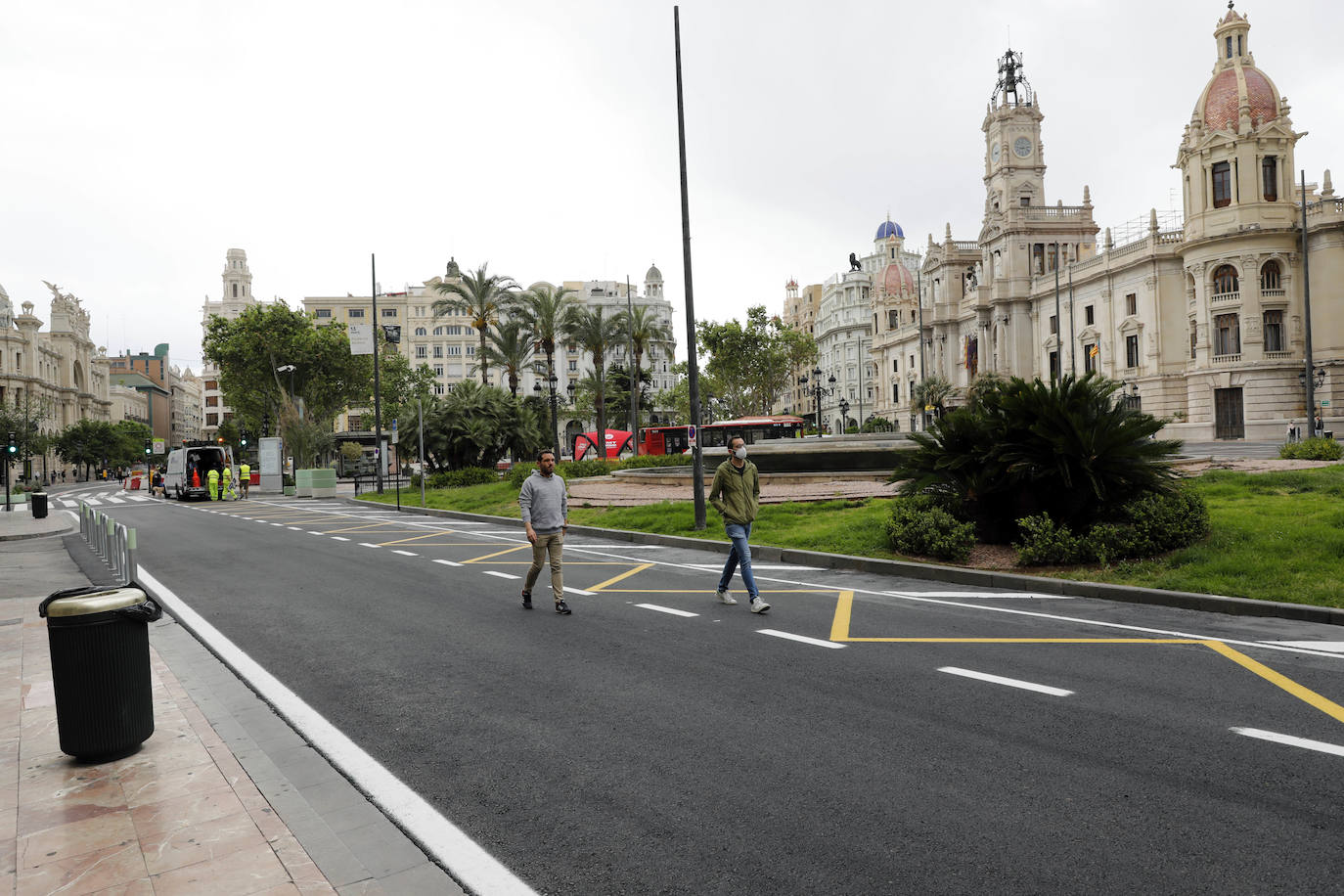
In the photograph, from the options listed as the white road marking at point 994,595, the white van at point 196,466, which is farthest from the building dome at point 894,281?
the white road marking at point 994,595

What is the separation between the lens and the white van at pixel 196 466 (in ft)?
137

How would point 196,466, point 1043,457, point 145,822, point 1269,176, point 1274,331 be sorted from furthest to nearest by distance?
point 1269,176 → point 1274,331 → point 196,466 → point 1043,457 → point 145,822

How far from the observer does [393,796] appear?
14.2 feet

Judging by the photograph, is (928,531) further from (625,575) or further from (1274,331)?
(1274,331)

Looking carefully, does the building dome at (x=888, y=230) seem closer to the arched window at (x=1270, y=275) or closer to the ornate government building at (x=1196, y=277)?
the ornate government building at (x=1196, y=277)

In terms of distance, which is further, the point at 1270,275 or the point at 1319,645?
the point at 1270,275

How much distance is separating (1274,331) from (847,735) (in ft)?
178

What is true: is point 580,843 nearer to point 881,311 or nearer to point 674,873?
point 674,873

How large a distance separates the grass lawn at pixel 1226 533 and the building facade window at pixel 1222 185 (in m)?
40.0

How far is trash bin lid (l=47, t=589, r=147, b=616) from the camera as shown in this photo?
4.67m

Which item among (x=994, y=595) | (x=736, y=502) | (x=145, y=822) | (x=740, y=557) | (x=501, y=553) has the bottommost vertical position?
(x=994, y=595)

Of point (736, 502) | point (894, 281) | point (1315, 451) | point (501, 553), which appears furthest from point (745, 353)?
point (736, 502)

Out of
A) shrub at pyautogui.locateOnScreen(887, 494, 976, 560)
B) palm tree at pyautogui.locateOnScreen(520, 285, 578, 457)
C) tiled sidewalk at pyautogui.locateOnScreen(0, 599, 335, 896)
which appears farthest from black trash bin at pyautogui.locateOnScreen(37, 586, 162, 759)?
palm tree at pyautogui.locateOnScreen(520, 285, 578, 457)

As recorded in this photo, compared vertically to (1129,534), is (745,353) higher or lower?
higher
